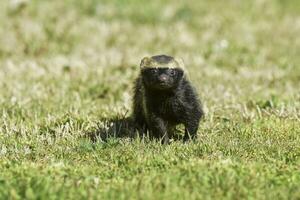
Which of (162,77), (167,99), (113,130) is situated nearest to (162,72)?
(162,77)

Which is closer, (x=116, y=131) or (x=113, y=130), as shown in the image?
(x=113, y=130)

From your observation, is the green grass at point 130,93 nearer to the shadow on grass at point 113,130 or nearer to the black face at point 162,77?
the shadow on grass at point 113,130

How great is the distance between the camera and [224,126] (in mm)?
8094

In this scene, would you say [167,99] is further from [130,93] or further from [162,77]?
[130,93]

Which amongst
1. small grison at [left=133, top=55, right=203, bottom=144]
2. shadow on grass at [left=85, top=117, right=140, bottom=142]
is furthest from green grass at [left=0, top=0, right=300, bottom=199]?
small grison at [left=133, top=55, right=203, bottom=144]

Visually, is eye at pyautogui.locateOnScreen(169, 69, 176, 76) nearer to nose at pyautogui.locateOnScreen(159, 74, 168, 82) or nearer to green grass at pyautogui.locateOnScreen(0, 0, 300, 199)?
nose at pyautogui.locateOnScreen(159, 74, 168, 82)

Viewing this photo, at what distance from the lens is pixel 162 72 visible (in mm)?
7398

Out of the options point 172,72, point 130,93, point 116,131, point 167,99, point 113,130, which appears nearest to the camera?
point 172,72

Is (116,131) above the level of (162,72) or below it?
below

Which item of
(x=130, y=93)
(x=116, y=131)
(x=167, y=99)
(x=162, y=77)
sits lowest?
(x=116, y=131)

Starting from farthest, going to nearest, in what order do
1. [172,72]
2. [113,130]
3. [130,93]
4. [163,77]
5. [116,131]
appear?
[130,93]
[116,131]
[113,130]
[172,72]
[163,77]

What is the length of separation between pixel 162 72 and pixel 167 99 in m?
0.38

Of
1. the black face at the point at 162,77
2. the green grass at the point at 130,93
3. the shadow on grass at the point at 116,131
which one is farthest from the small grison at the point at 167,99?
the green grass at the point at 130,93

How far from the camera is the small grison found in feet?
24.4
